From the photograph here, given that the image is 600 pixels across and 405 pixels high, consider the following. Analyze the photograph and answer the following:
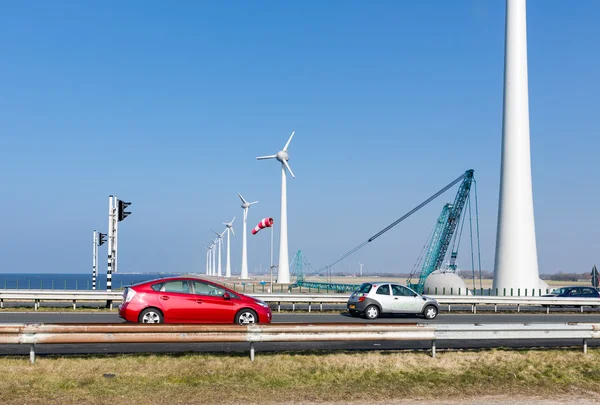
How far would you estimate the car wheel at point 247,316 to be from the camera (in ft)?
57.0

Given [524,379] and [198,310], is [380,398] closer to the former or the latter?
[524,379]

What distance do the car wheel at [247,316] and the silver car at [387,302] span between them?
8340mm

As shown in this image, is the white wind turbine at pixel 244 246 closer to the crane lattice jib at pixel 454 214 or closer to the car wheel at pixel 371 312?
the crane lattice jib at pixel 454 214

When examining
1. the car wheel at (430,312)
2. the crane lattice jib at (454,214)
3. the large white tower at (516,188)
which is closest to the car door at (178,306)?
the car wheel at (430,312)

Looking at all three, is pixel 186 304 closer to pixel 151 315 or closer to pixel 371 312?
pixel 151 315

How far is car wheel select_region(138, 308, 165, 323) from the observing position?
17047 millimetres

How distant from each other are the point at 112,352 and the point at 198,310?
393cm

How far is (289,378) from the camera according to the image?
11.5 metres

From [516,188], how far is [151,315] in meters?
27.4

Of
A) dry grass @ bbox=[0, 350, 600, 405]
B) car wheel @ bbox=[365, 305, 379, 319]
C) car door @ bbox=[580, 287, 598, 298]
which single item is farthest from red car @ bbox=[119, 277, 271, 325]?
car door @ bbox=[580, 287, 598, 298]

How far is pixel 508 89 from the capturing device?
130 feet

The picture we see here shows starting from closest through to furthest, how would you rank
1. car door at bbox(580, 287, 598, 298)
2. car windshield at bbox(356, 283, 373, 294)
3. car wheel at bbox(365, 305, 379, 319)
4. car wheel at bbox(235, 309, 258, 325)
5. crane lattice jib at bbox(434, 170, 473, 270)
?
1. car wheel at bbox(235, 309, 258, 325)
2. car wheel at bbox(365, 305, 379, 319)
3. car windshield at bbox(356, 283, 373, 294)
4. car door at bbox(580, 287, 598, 298)
5. crane lattice jib at bbox(434, 170, 473, 270)

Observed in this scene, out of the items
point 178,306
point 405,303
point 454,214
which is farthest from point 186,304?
point 454,214

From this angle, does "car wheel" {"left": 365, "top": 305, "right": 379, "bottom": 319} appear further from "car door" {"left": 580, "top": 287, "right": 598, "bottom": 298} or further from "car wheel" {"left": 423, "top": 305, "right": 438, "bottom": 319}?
"car door" {"left": 580, "top": 287, "right": 598, "bottom": 298}
